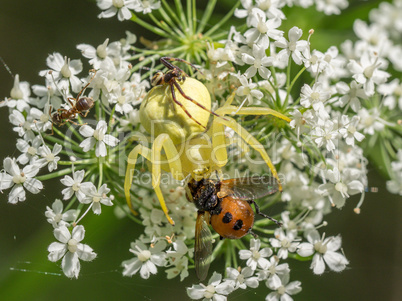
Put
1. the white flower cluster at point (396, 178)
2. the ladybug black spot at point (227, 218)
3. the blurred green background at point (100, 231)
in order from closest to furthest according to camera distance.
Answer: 1. the ladybug black spot at point (227, 218)
2. the blurred green background at point (100, 231)
3. the white flower cluster at point (396, 178)

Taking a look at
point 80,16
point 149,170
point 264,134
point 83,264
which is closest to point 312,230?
point 264,134

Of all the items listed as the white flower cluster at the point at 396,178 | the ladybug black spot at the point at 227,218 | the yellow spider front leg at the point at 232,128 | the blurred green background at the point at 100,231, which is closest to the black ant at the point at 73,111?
the blurred green background at the point at 100,231

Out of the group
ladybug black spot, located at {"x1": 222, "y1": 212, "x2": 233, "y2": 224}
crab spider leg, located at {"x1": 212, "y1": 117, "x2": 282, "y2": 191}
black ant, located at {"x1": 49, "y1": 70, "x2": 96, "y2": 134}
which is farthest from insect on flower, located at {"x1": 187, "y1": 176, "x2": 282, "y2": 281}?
black ant, located at {"x1": 49, "y1": 70, "x2": 96, "y2": 134}

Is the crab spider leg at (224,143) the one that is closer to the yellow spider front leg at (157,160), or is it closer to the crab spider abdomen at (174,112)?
the crab spider abdomen at (174,112)

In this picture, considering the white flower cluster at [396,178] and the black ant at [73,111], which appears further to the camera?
the white flower cluster at [396,178]

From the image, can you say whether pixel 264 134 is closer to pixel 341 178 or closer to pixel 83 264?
pixel 341 178

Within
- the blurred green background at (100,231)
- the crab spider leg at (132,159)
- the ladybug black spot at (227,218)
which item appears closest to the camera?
the ladybug black spot at (227,218)
